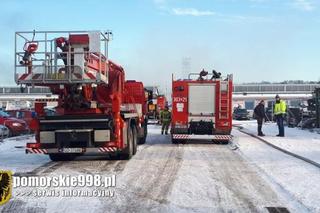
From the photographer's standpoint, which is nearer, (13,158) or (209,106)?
(13,158)

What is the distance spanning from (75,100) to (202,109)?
24.1 feet

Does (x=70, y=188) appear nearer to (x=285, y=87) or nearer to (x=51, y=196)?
(x=51, y=196)

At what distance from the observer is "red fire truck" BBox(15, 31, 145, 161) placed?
12227 millimetres

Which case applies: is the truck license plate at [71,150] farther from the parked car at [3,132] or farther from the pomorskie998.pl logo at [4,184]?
the parked car at [3,132]

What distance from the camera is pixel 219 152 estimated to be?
16266 mm

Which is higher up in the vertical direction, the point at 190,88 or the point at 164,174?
the point at 190,88

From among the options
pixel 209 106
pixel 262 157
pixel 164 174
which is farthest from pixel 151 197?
pixel 209 106

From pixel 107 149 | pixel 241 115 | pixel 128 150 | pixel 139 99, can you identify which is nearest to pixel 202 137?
pixel 139 99

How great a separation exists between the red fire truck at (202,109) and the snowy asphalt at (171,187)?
422 centimetres

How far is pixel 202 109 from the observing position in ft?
63.8

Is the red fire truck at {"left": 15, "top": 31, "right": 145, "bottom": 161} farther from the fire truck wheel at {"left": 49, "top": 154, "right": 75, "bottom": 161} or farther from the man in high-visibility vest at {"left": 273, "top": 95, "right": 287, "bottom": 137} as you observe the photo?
the man in high-visibility vest at {"left": 273, "top": 95, "right": 287, "bottom": 137}

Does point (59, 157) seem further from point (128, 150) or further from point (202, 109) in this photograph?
point (202, 109)

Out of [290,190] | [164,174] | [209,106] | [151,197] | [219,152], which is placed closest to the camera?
[151,197]

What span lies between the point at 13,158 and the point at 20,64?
3.47 m
